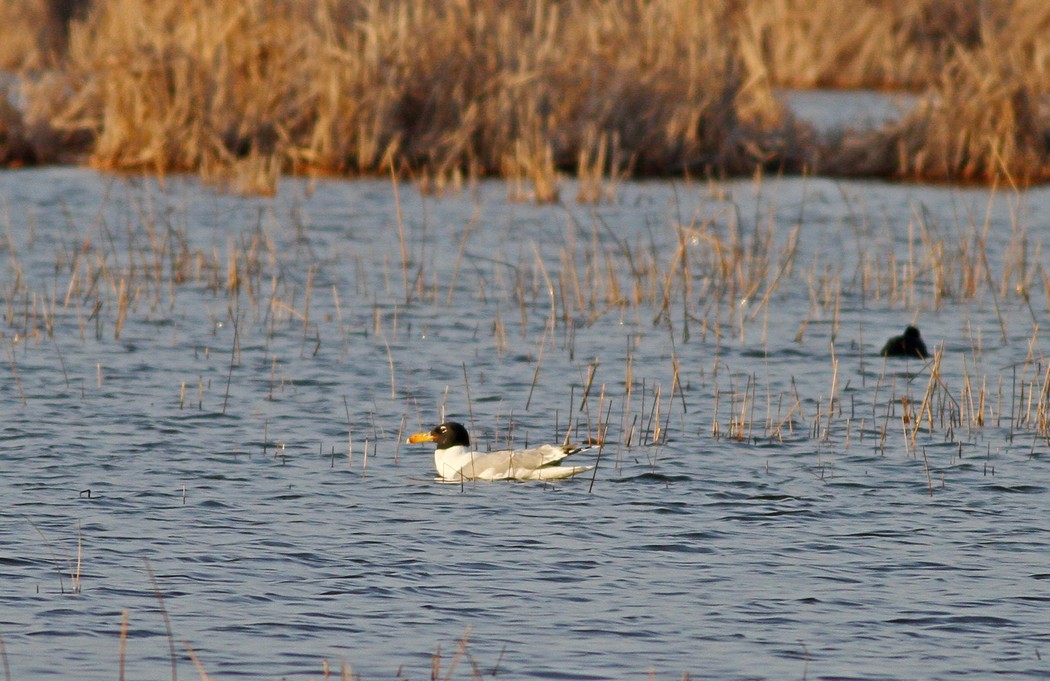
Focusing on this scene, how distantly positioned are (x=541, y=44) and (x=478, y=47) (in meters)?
1.01

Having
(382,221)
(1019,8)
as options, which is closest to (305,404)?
(382,221)

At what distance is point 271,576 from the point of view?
7.30m

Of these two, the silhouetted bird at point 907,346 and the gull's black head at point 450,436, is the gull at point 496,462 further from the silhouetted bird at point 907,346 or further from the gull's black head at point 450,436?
the silhouetted bird at point 907,346

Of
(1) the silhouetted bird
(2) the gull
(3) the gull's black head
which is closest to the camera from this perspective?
(2) the gull

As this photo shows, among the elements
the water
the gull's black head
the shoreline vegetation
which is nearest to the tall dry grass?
the shoreline vegetation

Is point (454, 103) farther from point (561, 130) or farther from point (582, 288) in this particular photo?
point (582, 288)

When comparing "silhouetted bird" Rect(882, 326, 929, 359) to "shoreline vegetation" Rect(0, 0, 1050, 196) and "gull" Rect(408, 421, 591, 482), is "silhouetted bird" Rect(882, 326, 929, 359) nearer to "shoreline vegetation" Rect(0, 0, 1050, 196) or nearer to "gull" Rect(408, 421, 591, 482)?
"gull" Rect(408, 421, 591, 482)

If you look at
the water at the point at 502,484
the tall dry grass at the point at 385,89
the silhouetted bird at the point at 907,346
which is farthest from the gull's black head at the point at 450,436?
the tall dry grass at the point at 385,89

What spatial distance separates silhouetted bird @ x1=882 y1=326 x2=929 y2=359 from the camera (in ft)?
41.1

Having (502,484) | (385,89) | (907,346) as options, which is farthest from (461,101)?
(502,484)

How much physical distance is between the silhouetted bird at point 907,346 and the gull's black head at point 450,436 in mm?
4382

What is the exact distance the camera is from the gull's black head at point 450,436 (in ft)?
30.4

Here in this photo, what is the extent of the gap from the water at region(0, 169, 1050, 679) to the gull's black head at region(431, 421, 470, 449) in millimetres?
259

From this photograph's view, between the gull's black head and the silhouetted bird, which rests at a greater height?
the silhouetted bird
